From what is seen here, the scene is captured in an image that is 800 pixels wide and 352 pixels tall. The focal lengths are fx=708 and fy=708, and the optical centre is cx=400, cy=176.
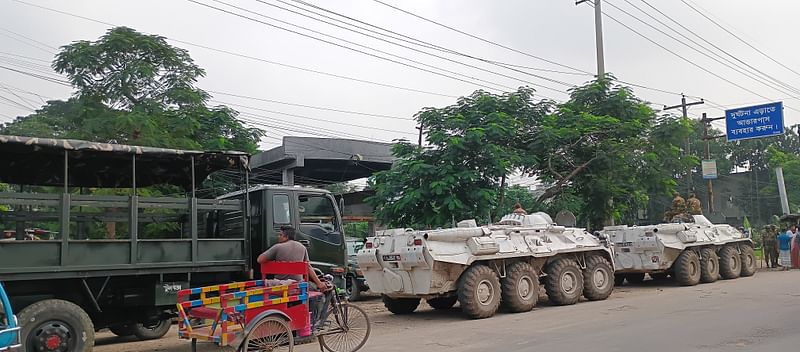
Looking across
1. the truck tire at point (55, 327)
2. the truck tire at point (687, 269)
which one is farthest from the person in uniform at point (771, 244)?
the truck tire at point (55, 327)

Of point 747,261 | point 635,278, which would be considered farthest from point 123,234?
point 747,261

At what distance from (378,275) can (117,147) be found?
566 cm

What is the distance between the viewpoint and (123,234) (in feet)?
33.9

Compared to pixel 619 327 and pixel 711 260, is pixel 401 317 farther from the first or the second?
pixel 711 260

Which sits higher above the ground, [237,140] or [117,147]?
[237,140]

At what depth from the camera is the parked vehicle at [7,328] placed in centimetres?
626

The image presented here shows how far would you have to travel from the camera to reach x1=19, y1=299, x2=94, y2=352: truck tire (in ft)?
26.1

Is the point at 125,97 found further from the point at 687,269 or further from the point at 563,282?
the point at 687,269

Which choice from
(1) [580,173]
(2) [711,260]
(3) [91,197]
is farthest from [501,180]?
(3) [91,197]

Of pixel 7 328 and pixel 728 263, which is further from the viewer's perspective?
pixel 728 263

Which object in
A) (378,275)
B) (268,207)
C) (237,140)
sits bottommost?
(378,275)

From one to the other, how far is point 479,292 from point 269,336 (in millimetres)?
5136

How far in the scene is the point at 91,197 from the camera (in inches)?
344

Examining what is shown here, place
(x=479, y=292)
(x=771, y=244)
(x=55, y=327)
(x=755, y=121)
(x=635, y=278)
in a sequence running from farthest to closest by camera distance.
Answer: (x=755, y=121)
(x=771, y=244)
(x=635, y=278)
(x=479, y=292)
(x=55, y=327)
